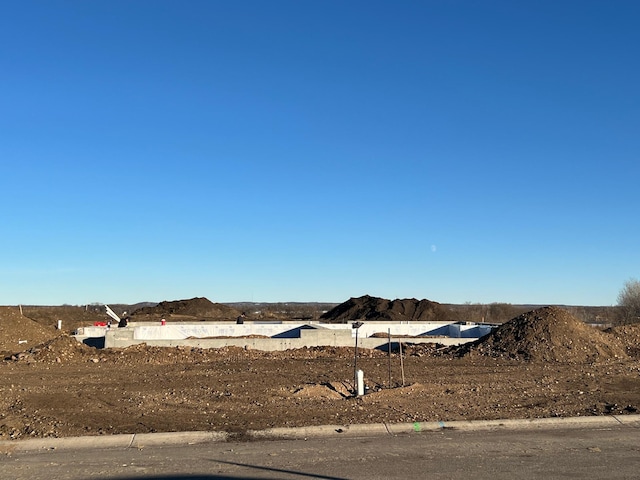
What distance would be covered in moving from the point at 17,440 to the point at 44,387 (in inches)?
237

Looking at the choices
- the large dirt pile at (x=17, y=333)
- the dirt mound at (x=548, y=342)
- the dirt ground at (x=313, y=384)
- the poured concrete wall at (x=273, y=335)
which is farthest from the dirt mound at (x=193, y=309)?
the dirt mound at (x=548, y=342)

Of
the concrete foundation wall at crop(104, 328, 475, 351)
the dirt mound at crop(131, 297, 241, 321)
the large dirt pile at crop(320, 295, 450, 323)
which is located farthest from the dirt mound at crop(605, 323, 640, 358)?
the dirt mound at crop(131, 297, 241, 321)

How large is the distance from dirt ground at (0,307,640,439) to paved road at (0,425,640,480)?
1098 mm

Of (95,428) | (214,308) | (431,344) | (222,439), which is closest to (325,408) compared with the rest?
(222,439)

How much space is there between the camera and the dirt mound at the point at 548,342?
758 inches

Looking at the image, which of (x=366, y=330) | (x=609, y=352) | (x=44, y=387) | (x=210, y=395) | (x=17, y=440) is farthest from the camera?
(x=366, y=330)

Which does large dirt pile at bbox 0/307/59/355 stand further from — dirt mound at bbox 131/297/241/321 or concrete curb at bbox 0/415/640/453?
dirt mound at bbox 131/297/241/321

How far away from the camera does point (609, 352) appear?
19.8 metres

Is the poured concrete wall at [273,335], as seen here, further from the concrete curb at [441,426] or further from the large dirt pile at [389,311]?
the large dirt pile at [389,311]

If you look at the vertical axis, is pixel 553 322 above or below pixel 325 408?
above

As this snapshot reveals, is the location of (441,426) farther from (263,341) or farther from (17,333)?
(17,333)

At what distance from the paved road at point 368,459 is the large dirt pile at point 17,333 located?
19329mm

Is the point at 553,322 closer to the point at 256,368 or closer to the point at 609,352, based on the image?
the point at 609,352

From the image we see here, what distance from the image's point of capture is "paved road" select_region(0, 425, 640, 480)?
22.2 feet
